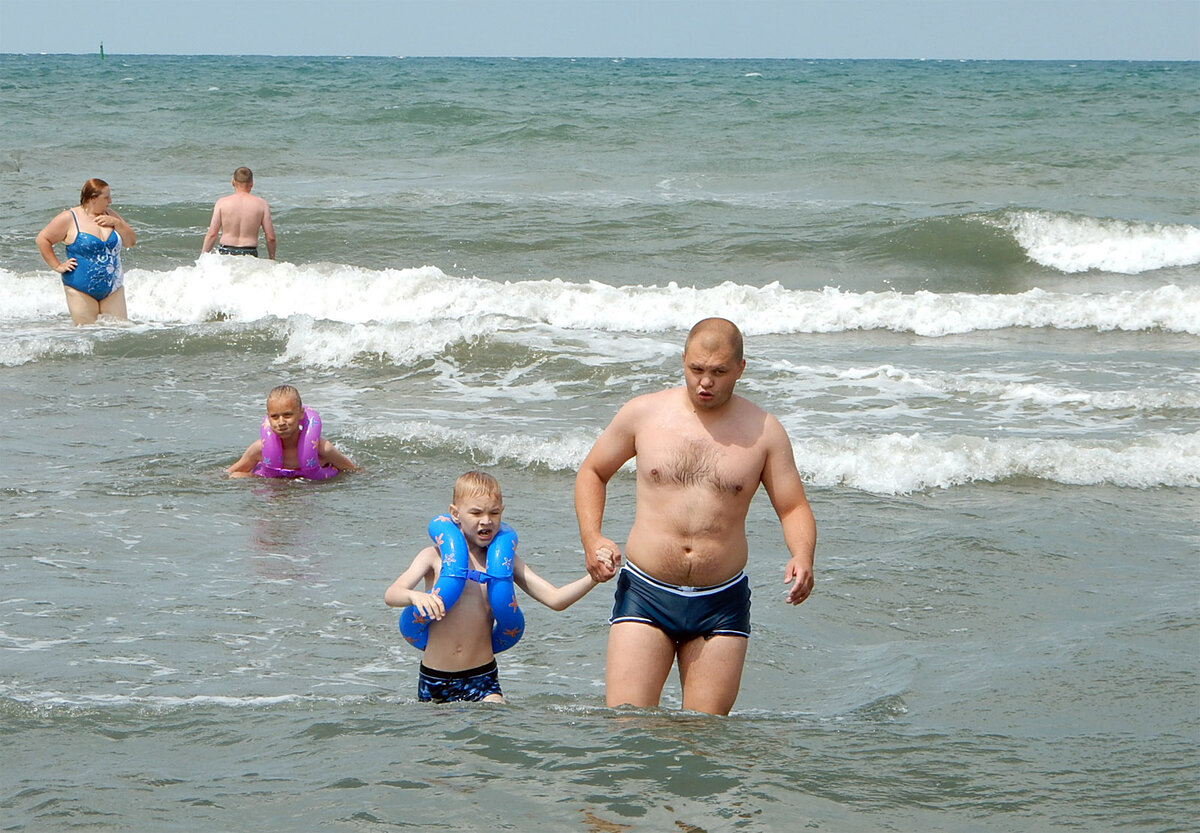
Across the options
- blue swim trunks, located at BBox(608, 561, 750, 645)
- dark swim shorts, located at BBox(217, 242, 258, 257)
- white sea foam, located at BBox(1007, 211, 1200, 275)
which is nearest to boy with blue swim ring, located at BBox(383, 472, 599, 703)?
blue swim trunks, located at BBox(608, 561, 750, 645)

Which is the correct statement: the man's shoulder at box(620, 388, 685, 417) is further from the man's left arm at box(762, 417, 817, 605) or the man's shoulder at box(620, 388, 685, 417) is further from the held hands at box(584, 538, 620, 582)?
the held hands at box(584, 538, 620, 582)

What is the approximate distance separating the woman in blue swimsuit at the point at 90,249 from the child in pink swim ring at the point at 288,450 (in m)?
4.00

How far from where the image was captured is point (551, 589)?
4766mm

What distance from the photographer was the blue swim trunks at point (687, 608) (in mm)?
4629

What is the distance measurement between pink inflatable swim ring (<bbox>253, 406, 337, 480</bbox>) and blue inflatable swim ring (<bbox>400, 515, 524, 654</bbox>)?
3.64 metres

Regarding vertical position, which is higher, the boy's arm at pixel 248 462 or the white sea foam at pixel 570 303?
Answer: the white sea foam at pixel 570 303

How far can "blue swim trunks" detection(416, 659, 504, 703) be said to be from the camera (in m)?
4.94

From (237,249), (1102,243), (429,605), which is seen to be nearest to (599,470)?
(429,605)

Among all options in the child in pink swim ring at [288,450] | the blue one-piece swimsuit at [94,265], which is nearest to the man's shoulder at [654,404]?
the child in pink swim ring at [288,450]

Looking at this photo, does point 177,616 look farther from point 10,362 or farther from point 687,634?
point 10,362

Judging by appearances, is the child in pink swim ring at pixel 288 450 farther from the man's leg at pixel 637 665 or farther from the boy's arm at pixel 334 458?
the man's leg at pixel 637 665

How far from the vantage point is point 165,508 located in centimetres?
784

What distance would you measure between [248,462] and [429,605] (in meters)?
4.17

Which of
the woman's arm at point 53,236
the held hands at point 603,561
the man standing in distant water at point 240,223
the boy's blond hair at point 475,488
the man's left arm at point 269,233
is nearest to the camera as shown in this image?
the held hands at point 603,561
